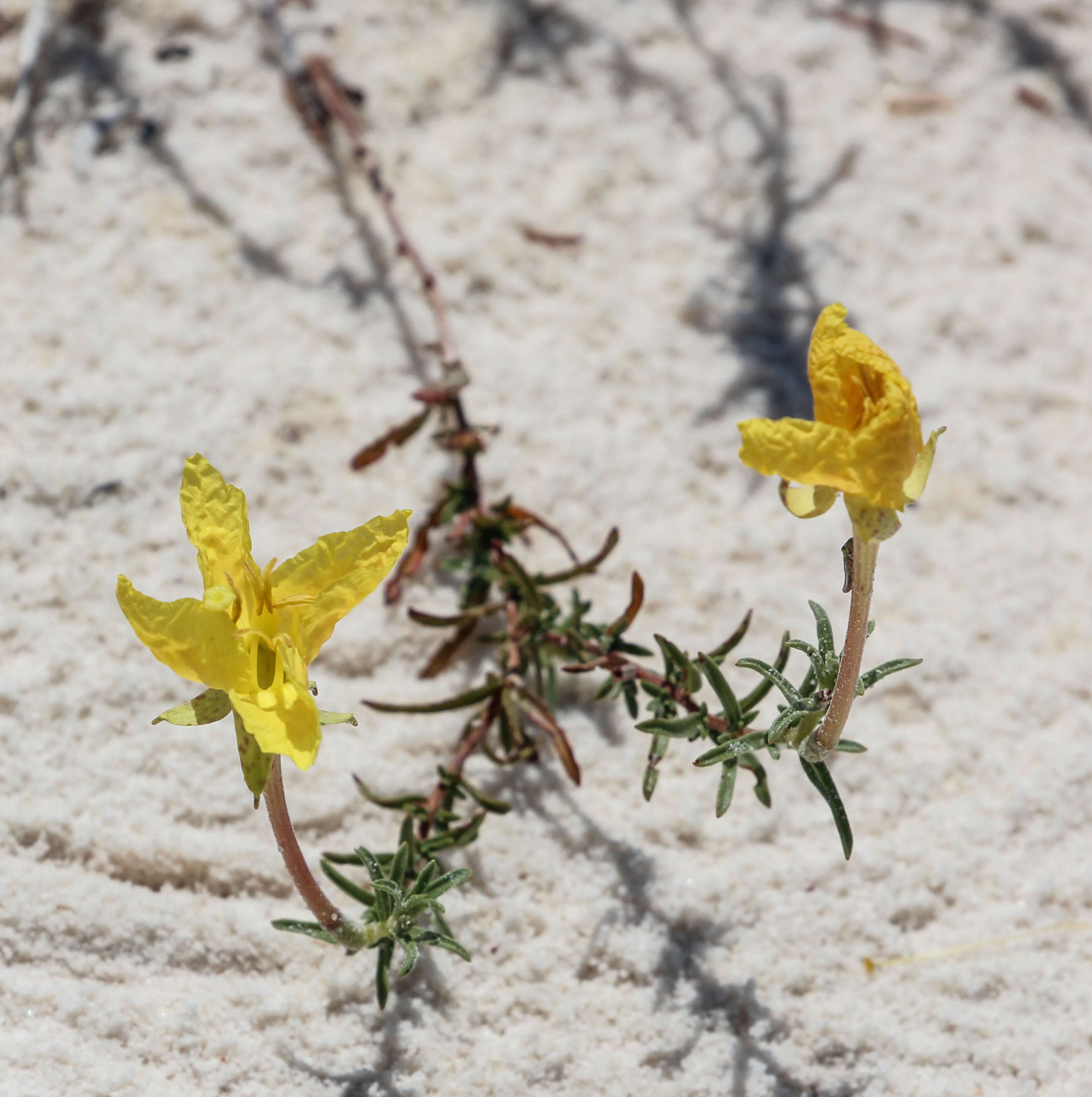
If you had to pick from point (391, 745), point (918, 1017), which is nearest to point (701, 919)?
point (918, 1017)

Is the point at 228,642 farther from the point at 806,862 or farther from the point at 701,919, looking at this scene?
the point at 806,862

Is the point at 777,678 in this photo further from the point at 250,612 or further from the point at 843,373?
the point at 250,612

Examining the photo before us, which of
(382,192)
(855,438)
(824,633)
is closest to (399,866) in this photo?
(824,633)

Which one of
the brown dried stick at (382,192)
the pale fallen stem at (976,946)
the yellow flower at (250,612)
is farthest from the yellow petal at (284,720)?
the pale fallen stem at (976,946)

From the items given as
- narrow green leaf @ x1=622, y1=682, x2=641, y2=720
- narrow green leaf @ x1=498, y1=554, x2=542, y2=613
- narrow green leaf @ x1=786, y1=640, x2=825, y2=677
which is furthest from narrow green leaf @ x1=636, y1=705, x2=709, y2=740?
narrow green leaf @ x1=498, y1=554, x2=542, y2=613

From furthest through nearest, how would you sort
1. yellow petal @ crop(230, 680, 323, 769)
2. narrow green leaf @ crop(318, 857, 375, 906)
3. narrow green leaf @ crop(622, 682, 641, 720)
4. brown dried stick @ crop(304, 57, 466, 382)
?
brown dried stick @ crop(304, 57, 466, 382) → narrow green leaf @ crop(622, 682, 641, 720) → narrow green leaf @ crop(318, 857, 375, 906) → yellow petal @ crop(230, 680, 323, 769)

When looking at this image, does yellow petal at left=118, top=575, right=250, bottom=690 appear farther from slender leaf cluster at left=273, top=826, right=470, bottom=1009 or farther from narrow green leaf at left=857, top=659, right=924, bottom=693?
narrow green leaf at left=857, top=659, right=924, bottom=693
